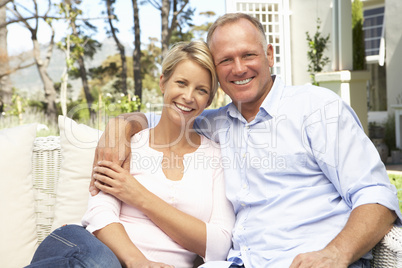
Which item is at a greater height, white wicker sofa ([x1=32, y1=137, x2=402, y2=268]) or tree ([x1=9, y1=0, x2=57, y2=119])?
tree ([x1=9, y1=0, x2=57, y2=119])

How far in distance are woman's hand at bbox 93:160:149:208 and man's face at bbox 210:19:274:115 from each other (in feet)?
2.01

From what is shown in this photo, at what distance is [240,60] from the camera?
1.86 m

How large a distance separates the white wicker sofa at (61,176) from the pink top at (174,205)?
0.34m

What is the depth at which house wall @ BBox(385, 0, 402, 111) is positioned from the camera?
6887 mm

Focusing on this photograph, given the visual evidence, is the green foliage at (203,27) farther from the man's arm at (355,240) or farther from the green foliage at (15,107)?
the man's arm at (355,240)

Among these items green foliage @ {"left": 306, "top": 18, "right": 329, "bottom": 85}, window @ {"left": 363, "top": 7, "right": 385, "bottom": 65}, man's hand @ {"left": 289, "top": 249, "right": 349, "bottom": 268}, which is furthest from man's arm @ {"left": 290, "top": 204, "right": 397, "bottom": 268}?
window @ {"left": 363, "top": 7, "right": 385, "bottom": 65}

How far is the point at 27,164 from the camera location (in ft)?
6.79

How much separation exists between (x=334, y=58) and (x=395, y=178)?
80.7 inches

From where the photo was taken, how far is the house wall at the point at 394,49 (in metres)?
6.89

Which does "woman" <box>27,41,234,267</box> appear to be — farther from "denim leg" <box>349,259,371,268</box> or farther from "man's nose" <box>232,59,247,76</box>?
"denim leg" <box>349,259,371,268</box>

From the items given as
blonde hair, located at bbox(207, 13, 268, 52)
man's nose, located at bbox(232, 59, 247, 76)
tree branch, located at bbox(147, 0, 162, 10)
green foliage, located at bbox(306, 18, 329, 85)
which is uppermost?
tree branch, located at bbox(147, 0, 162, 10)

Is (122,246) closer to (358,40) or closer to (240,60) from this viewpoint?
(240,60)

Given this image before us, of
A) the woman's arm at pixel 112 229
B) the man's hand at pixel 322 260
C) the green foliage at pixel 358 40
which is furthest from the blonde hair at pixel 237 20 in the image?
the green foliage at pixel 358 40

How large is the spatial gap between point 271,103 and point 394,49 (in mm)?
6122
